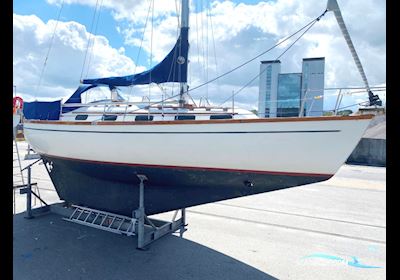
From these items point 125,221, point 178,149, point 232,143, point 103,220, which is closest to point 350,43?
point 232,143

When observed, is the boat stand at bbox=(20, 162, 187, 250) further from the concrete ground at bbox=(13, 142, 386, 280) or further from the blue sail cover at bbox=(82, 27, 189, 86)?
the blue sail cover at bbox=(82, 27, 189, 86)

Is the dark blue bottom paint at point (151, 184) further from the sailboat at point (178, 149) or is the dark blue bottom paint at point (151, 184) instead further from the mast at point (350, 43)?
the mast at point (350, 43)

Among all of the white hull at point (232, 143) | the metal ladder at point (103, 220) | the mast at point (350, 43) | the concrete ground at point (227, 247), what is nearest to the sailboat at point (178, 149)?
the white hull at point (232, 143)

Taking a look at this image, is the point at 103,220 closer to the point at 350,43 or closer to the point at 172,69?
the point at 172,69

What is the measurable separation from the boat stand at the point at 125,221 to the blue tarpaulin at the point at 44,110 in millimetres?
1213

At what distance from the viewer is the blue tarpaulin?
502cm

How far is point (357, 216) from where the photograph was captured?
5.39 metres

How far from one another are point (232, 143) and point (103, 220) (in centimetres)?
233

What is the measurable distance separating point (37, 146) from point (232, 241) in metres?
3.61

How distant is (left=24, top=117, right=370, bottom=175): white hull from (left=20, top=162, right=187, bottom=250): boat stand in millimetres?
529

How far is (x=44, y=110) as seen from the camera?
16.7 feet
